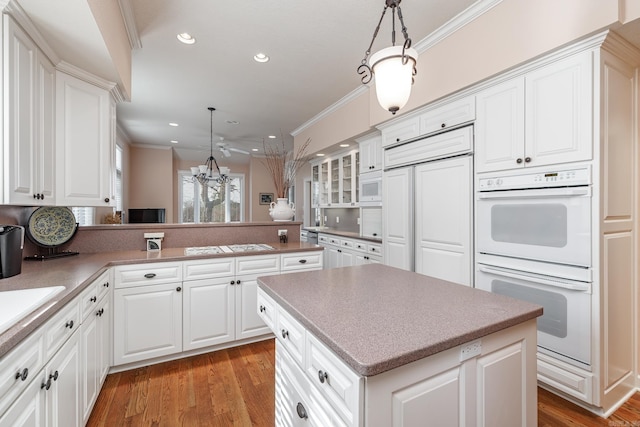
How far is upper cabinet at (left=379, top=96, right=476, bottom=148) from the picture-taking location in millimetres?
2467

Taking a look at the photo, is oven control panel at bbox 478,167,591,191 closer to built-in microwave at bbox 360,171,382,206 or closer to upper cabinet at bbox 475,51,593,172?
upper cabinet at bbox 475,51,593,172

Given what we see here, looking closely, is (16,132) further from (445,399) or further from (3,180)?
(445,399)

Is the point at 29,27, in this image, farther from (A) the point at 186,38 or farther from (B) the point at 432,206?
(B) the point at 432,206

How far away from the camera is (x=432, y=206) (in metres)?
2.81

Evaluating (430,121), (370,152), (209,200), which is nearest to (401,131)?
(430,121)

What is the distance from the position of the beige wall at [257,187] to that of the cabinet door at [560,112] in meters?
6.87

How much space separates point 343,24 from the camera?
242 centimetres

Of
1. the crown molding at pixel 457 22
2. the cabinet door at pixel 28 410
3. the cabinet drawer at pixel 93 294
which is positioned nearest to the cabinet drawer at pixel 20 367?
the cabinet door at pixel 28 410

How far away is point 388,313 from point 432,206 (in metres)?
1.96

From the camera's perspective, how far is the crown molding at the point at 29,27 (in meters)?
1.41

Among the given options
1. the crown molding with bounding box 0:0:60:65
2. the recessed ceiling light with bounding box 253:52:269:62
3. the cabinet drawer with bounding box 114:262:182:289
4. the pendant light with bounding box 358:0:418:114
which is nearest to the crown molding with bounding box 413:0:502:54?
the pendant light with bounding box 358:0:418:114

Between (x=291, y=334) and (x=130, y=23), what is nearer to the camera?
(x=291, y=334)

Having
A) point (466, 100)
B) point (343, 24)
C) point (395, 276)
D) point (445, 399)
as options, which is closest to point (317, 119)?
point (343, 24)

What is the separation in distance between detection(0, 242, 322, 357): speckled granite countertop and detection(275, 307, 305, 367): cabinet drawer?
2.90 ft
